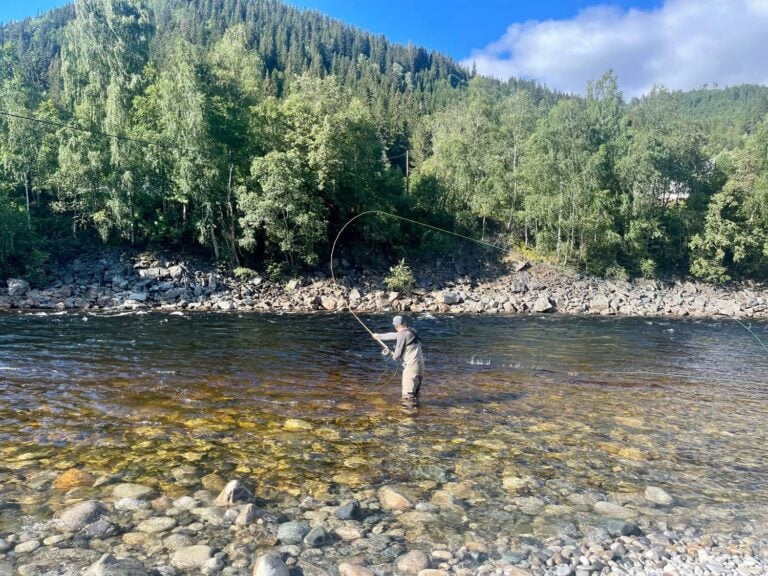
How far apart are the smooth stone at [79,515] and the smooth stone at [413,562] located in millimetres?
3226

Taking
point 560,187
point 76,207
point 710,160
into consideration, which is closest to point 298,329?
point 76,207

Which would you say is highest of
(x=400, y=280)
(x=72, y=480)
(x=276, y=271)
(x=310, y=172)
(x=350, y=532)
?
(x=310, y=172)

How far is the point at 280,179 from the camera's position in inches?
1264

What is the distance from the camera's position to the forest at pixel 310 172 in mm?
32469

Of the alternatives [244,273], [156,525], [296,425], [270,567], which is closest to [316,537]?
[270,567]

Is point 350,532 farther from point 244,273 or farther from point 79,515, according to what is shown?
point 244,273

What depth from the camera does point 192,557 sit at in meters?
4.61

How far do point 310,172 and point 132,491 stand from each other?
30.9 metres

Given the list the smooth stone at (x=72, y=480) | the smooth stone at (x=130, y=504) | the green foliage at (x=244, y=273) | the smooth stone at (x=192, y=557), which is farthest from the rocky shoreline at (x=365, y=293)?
the smooth stone at (x=192, y=557)

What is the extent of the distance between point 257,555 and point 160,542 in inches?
39.5

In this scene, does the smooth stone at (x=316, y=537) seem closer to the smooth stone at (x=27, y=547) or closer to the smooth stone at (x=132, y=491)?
the smooth stone at (x=132, y=491)

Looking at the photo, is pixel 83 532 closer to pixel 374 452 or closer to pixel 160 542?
pixel 160 542

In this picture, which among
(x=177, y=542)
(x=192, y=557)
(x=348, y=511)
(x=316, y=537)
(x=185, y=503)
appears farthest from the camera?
(x=185, y=503)

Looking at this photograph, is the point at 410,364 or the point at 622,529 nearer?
the point at 622,529
